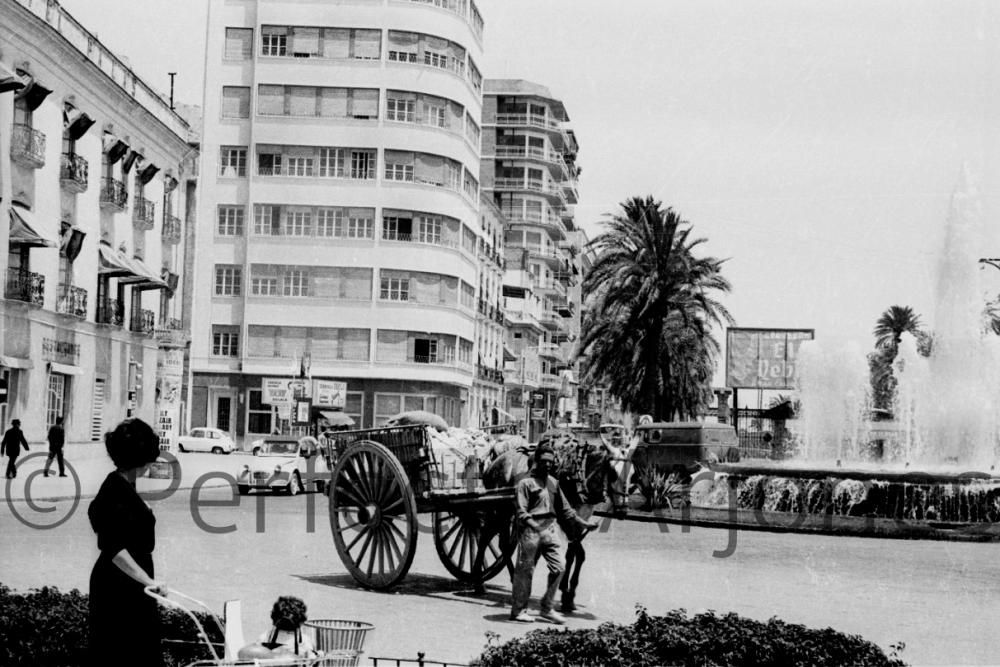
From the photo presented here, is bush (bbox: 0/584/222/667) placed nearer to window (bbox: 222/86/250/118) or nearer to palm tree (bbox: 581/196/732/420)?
palm tree (bbox: 581/196/732/420)

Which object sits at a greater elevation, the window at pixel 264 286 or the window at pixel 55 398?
the window at pixel 264 286

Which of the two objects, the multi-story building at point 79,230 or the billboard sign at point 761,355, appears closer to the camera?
the multi-story building at point 79,230

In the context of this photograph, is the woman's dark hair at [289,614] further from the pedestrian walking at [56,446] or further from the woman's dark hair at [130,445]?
the pedestrian walking at [56,446]

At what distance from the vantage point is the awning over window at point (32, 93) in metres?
35.3

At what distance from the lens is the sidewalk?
2456cm

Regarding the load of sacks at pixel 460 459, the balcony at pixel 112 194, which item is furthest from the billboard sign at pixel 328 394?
the load of sacks at pixel 460 459

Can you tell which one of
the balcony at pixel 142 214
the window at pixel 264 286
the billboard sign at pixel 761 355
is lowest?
the billboard sign at pixel 761 355

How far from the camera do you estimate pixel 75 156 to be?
3947cm

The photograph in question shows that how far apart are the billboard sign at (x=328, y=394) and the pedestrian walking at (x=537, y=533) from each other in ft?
154

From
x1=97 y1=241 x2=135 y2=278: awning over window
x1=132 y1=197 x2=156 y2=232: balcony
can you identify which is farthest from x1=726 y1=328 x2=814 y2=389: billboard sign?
x1=132 y1=197 x2=156 y2=232: balcony

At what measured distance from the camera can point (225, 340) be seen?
205 ft

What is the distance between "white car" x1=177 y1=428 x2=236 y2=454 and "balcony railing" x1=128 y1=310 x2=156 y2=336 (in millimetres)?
9555

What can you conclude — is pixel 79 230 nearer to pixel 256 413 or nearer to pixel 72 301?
pixel 72 301

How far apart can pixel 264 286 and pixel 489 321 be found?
17.4 m
